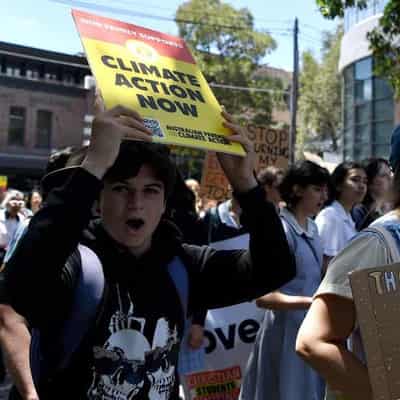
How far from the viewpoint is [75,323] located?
1.62 metres

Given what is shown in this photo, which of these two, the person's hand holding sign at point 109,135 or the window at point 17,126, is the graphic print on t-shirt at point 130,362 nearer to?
the person's hand holding sign at point 109,135

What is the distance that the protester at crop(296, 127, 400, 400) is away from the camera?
1.51 metres

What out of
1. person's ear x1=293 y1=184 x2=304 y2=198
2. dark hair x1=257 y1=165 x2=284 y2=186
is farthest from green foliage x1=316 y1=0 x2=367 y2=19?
person's ear x1=293 y1=184 x2=304 y2=198

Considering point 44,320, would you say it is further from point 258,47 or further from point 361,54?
point 258,47

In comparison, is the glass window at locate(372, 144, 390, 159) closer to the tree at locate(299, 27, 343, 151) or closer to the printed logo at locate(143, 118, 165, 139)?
the tree at locate(299, 27, 343, 151)

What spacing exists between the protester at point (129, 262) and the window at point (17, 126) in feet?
100

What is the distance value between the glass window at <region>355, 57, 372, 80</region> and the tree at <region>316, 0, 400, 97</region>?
1326cm

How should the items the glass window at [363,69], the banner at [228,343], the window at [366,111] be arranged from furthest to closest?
the glass window at [363,69] → the window at [366,111] → the banner at [228,343]

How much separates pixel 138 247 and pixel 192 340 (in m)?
1.76

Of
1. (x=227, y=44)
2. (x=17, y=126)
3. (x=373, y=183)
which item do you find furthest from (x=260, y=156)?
(x=17, y=126)

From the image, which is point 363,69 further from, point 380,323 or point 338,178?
point 380,323

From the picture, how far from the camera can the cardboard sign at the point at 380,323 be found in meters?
1.31

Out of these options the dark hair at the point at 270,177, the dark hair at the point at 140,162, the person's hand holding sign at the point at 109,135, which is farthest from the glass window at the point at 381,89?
the person's hand holding sign at the point at 109,135

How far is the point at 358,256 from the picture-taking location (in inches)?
61.2
